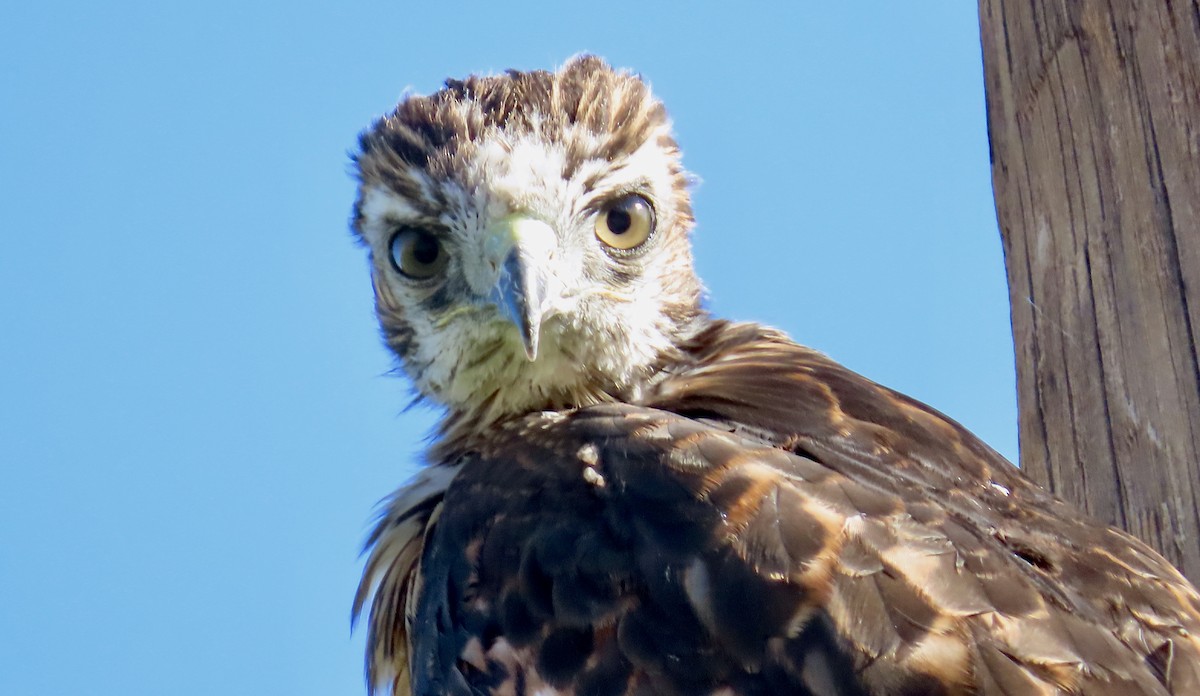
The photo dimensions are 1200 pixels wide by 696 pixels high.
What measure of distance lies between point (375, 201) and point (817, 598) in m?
1.93

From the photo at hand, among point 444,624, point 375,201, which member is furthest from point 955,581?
point 375,201

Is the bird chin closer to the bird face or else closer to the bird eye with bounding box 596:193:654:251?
the bird face

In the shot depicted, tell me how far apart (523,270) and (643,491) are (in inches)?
29.6

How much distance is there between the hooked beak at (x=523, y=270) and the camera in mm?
3266

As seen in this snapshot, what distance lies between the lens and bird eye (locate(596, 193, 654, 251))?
374 cm

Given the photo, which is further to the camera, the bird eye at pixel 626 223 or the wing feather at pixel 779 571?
the bird eye at pixel 626 223

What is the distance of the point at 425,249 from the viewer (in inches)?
148

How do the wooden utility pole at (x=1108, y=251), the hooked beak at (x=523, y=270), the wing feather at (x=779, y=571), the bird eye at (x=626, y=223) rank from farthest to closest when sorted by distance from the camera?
the bird eye at (x=626, y=223) < the wooden utility pole at (x=1108, y=251) < the hooked beak at (x=523, y=270) < the wing feather at (x=779, y=571)

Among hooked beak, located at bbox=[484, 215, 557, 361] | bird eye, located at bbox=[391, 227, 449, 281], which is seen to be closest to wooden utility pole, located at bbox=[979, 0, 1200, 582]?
hooked beak, located at bbox=[484, 215, 557, 361]

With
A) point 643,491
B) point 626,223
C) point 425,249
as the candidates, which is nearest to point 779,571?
point 643,491

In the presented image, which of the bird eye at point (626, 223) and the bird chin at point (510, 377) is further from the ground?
the bird eye at point (626, 223)

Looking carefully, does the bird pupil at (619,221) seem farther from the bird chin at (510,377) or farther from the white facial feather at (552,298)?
the bird chin at (510,377)

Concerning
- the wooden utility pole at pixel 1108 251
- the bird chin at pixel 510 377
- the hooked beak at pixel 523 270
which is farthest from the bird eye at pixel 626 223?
the wooden utility pole at pixel 1108 251

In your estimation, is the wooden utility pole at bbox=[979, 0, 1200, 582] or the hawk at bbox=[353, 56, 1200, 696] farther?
the wooden utility pole at bbox=[979, 0, 1200, 582]
